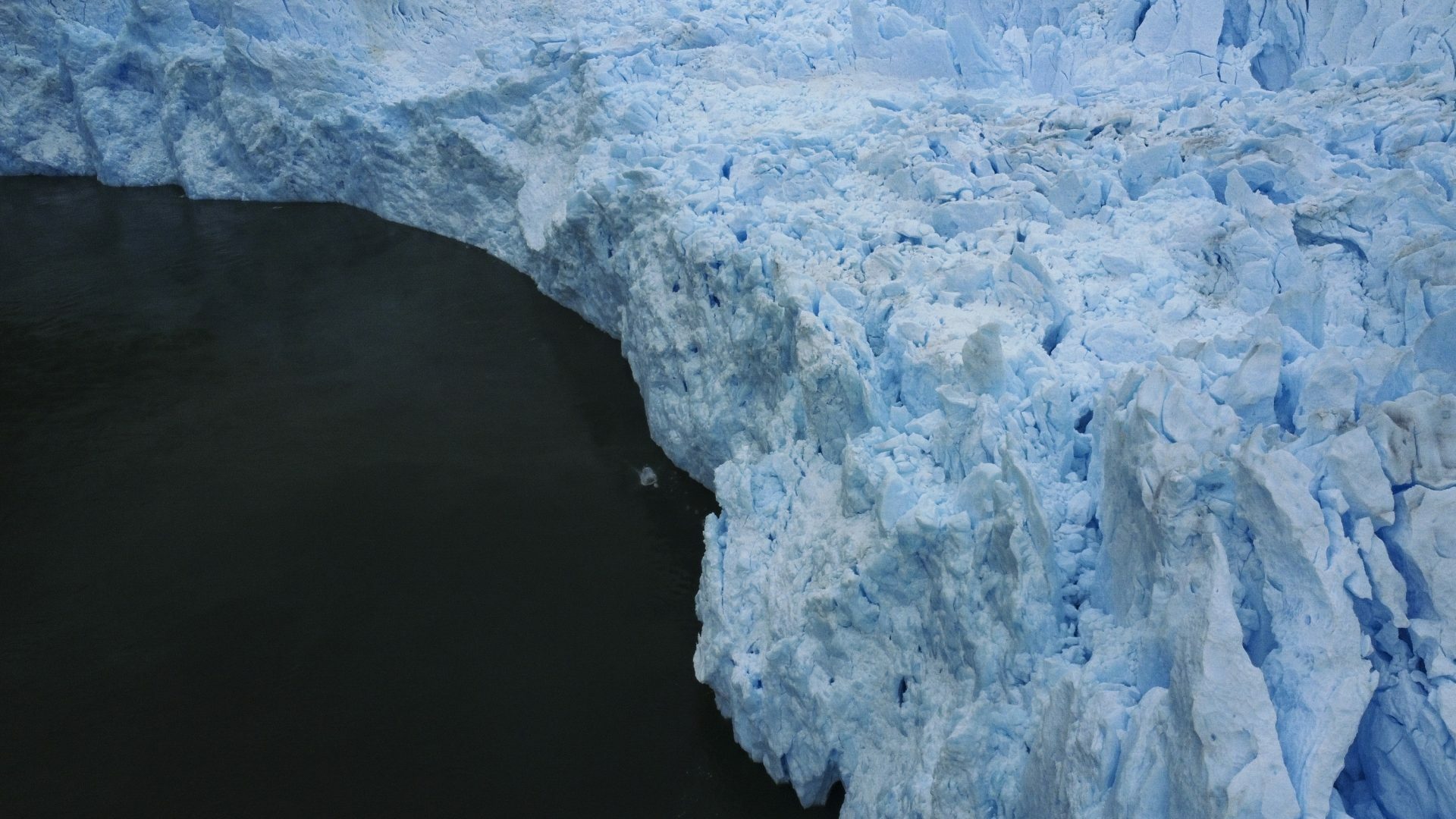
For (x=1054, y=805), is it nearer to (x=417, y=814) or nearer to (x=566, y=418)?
(x=417, y=814)

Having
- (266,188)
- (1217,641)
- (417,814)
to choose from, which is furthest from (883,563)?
(266,188)

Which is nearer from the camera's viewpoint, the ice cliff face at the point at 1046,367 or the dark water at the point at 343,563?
the ice cliff face at the point at 1046,367

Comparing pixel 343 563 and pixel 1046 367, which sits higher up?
pixel 1046 367

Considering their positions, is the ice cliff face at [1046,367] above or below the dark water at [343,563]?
above

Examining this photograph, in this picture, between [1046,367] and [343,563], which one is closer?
[1046,367]

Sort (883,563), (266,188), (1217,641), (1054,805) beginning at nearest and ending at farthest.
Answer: (1217,641)
(1054,805)
(883,563)
(266,188)
